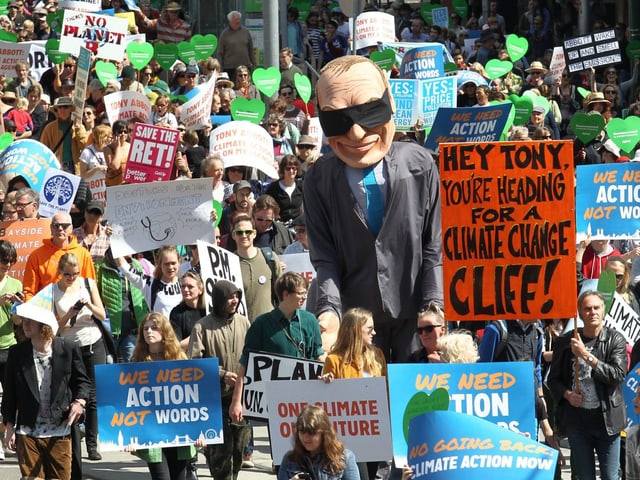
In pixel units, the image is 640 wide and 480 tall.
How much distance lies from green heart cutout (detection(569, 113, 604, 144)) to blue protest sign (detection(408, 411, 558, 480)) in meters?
10.6

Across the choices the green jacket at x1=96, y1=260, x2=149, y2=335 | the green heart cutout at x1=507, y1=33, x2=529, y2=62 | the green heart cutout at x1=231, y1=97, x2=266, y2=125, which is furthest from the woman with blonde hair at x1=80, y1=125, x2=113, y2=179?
the green heart cutout at x1=507, y1=33, x2=529, y2=62

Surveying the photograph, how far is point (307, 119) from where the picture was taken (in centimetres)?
1759

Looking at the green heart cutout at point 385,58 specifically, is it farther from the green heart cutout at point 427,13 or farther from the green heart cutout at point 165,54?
the green heart cutout at point 427,13

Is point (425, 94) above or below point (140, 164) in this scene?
above

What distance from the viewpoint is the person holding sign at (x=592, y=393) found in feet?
32.4

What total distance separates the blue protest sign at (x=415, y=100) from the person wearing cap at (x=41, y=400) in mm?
7395

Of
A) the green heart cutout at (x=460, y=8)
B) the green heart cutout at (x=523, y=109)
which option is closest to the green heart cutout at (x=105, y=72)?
the green heart cutout at (x=523, y=109)

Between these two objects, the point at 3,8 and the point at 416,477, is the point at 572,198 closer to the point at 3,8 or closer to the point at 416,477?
the point at 416,477

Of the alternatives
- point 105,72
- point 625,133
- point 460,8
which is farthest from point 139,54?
point 460,8

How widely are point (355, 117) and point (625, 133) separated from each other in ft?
26.4

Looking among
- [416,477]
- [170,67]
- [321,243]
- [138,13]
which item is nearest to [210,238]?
[321,243]

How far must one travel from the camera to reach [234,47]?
76.7 ft

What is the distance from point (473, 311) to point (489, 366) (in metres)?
0.34

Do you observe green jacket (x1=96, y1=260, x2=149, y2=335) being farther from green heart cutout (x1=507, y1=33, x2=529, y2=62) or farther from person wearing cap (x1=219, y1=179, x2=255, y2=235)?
green heart cutout (x1=507, y1=33, x2=529, y2=62)
